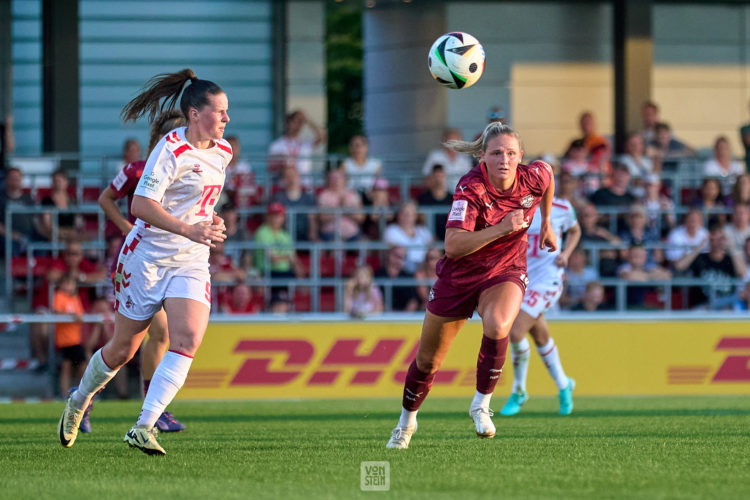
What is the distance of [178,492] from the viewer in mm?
5574

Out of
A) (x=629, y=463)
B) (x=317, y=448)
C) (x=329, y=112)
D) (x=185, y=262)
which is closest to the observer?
(x=629, y=463)

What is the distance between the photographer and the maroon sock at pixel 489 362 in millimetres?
7273

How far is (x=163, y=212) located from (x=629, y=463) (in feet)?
9.56

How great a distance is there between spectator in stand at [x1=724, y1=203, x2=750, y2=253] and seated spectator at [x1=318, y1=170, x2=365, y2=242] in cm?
487

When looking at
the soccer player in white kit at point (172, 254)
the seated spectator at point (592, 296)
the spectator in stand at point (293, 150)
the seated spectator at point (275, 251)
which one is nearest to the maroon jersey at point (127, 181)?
the soccer player in white kit at point (172, 254)

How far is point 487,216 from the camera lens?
282 inches

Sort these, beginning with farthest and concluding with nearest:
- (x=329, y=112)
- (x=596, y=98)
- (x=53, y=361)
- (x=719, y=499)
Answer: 1. (x=329, y=112)
2. (x=596, y=98)
3. (x=53, y=361)
4. (x=719, y=499)

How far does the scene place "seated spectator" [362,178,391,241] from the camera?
632 inches

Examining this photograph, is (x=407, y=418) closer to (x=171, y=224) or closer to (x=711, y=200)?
(x=171, y=224)

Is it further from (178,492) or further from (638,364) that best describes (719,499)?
(638,364)

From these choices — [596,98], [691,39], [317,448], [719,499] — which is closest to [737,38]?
[691,39]

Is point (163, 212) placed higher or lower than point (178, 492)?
higher

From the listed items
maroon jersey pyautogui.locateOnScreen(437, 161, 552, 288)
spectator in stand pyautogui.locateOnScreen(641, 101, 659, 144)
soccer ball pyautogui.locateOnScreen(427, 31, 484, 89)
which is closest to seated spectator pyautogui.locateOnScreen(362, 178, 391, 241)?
spectator in stand pyautogui.locateOnScreen(641, 101, 659, 144)

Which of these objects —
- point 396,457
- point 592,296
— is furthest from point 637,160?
point 396,457
